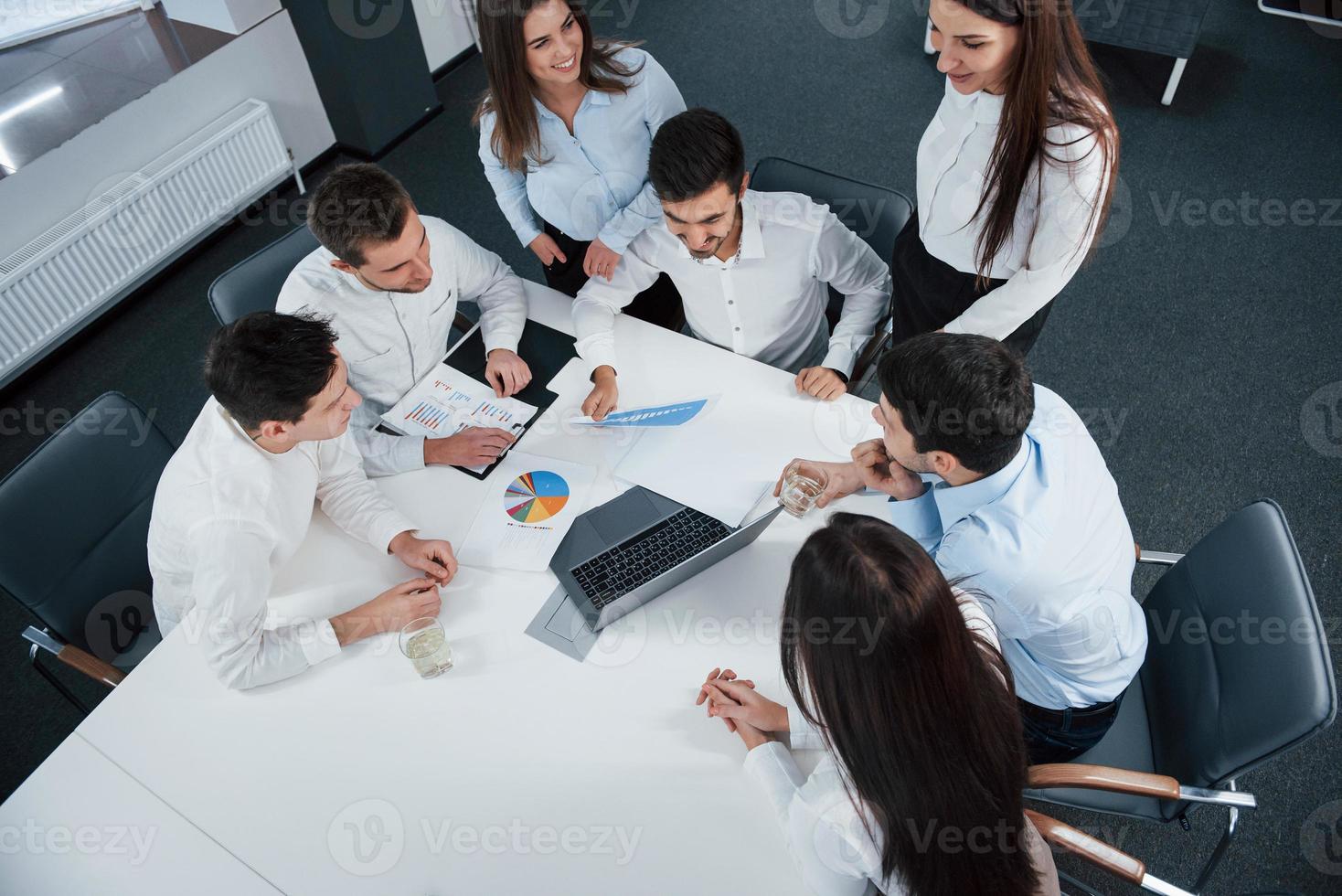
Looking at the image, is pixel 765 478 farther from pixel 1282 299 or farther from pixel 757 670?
pixel 1282 299

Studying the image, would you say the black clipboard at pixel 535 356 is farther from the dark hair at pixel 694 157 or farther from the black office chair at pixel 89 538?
the black office chair at pixel 89 538

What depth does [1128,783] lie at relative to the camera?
1.53 m

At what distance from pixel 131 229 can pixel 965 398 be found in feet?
10.4

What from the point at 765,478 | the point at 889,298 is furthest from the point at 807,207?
the point at 765,478

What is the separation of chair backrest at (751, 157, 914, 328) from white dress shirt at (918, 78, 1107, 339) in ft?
0.66

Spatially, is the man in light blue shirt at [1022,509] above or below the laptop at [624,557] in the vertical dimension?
above

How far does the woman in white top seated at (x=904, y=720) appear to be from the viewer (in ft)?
3.95

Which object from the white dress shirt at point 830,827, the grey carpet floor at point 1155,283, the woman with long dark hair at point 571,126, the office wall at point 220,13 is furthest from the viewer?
the office wall at point 220,13

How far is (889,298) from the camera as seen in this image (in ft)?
7.55

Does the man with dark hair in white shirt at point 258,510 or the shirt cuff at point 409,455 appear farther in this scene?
the shirt cuff at point 409,455

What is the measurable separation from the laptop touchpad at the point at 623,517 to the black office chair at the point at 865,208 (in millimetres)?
717

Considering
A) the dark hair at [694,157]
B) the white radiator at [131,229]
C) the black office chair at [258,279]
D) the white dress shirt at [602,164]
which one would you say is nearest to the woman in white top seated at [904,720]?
the dark hair at [694,157]

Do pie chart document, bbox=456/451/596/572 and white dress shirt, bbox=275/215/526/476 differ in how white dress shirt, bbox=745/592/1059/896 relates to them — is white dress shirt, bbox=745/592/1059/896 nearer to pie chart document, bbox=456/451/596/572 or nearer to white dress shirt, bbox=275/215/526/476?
pie chart document, bbox=456/451/596/572

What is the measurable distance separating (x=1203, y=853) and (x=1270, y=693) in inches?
36.0
